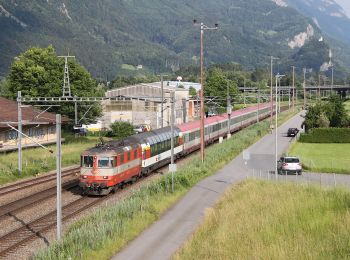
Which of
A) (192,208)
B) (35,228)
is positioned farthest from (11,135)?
(192,208)

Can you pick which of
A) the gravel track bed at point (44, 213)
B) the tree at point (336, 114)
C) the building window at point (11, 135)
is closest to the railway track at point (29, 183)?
the gravel track bed at point (44, 213)

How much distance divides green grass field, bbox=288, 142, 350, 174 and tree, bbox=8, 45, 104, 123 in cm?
2823

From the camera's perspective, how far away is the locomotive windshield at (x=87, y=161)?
33500mm

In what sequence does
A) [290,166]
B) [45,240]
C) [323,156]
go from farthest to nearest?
[323,156] → [290,166] → [45,240]

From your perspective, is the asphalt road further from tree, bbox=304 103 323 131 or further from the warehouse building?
the warehouse building

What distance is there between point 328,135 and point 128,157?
40.0 meters

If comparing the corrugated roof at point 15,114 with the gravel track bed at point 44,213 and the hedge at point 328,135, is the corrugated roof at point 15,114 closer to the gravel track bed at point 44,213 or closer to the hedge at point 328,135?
the gravel track bed at point 44,213

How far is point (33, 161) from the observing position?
50.9m

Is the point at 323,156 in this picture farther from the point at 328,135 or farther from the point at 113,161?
the point at 113,161

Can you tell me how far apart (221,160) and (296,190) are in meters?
17.0

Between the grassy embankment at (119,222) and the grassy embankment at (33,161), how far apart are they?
14602 millimetres

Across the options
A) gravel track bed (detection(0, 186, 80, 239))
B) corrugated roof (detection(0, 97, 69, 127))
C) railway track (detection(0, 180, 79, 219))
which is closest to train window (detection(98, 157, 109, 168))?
Answer: gravel track bed (detection(0, 186, 80, 239))

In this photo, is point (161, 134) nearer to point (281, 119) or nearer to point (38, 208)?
point (38, 208)

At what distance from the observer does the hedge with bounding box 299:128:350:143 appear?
68562 millimetres
